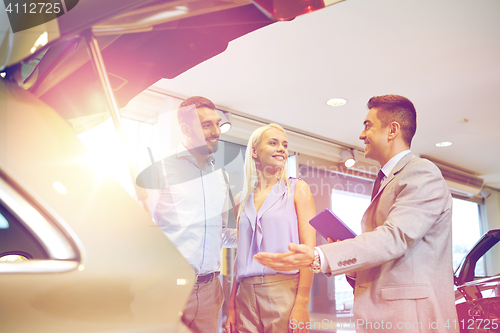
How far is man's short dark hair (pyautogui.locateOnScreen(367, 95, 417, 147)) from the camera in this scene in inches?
54.2

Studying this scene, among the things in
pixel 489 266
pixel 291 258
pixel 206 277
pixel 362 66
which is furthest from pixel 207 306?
pixel 489 266

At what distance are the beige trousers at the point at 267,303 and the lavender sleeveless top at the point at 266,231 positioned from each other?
0.03 meters

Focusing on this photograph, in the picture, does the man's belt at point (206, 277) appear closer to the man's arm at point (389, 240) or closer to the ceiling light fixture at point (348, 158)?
the man's arm at point (389, 240)

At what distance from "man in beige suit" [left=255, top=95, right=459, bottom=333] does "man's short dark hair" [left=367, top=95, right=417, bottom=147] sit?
0.49 ft

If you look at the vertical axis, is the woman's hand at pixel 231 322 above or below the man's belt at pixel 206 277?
below

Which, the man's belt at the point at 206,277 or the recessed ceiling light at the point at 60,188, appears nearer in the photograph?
the recessed ceiling light at the point at 60,188

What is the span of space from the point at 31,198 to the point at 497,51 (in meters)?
3.25

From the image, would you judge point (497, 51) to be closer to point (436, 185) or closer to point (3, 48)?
point (436, 185)

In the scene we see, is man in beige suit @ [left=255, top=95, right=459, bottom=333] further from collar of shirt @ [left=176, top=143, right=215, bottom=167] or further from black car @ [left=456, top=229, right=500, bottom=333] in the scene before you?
black car @ [left=456, top=229, right=500, bottom=333]

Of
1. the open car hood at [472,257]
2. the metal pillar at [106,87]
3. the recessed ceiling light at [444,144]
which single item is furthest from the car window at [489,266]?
the metal pillar at [106,87]

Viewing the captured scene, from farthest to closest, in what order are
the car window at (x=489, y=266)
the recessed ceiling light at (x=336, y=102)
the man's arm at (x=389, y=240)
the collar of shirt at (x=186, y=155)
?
the car window at (x=489, y=266), the recessed ceiling light at (x=336, y=102), the collar of shirt at (x=186, y=155), the man's arm at (x=389, y=240)

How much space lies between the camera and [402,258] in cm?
115

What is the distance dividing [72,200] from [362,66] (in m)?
2.79

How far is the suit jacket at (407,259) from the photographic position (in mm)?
1067
